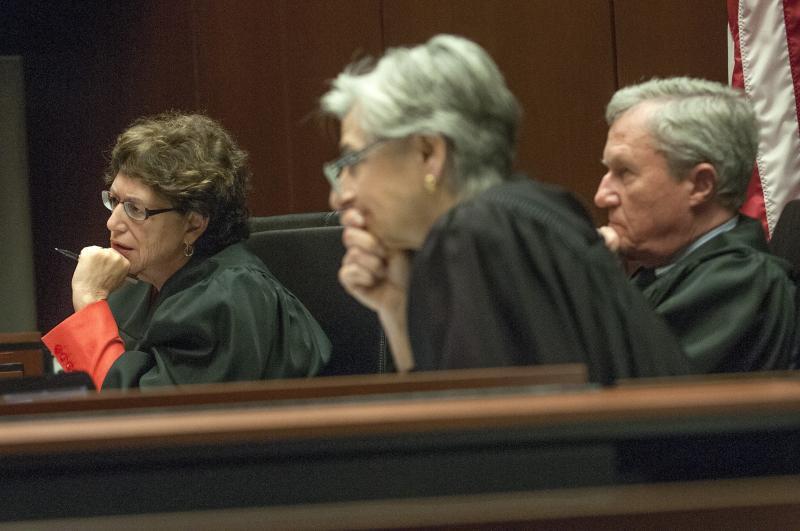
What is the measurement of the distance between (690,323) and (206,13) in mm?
2670

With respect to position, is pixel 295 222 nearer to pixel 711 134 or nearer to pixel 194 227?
pixel 194 227

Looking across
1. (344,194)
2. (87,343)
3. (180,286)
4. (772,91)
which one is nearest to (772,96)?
(772,91)

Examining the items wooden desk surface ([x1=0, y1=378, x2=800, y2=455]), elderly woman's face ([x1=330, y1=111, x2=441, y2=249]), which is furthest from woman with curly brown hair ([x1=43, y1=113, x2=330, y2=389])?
wooden desk surface ([x1=0, y1=378, x2=800, y2=455])

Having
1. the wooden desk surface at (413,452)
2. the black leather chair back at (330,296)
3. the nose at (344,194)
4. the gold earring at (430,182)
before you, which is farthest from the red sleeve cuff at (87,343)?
the wooden desk surface at (413,452)

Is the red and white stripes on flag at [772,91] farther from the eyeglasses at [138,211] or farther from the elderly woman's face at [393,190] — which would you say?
the elderly woman's face at [393,190]

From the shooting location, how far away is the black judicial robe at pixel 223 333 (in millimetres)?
2205

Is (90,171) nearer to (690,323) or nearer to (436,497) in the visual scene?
(690,323)

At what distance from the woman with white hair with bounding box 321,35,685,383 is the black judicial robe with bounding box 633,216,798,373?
1.45ft

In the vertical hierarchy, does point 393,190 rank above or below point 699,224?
above

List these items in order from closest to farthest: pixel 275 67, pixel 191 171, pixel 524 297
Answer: pixel 524 297
pixel 191 171
pixel 275 67

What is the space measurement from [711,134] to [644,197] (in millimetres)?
173

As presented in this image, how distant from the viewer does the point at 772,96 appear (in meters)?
3.04

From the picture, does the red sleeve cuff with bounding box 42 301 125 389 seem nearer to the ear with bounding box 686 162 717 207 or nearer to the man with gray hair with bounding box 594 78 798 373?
the man with gray hair with bounding box 594 78 798 373

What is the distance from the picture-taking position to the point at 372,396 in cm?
73
